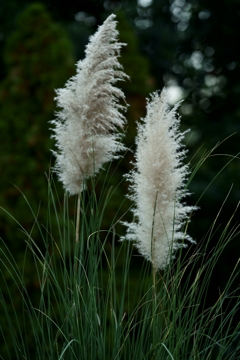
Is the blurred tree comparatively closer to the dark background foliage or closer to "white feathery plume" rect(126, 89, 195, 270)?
the dark background foliage

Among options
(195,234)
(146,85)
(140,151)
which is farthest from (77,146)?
(195,234)

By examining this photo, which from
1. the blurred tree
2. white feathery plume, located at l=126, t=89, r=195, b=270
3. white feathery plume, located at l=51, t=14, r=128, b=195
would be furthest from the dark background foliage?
white feathery plume, located at l=51, t=14, r=128, b=195

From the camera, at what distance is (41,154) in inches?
192

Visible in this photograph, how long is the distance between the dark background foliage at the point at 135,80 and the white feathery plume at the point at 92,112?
1.44ft

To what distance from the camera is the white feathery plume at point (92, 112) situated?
258cm

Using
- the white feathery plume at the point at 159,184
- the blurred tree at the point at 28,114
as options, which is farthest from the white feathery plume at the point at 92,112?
the blurred tree at the point at 28,114

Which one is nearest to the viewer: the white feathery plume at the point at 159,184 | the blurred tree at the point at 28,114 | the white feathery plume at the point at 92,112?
the white feathery plume at the point at 159,184

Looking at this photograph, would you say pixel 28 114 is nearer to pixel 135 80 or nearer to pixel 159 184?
pixel 135 80

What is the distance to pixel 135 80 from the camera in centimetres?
523

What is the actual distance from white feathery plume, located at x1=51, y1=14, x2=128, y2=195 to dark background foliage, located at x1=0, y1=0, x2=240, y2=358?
1.44 ft

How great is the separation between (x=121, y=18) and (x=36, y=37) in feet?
3.31

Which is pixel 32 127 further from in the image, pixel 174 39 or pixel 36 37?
pixel 174 39

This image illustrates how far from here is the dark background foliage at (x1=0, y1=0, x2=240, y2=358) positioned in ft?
15.9

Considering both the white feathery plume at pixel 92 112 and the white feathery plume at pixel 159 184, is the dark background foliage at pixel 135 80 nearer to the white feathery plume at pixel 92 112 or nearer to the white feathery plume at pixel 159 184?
the white feathery plume at pixel 159 184
